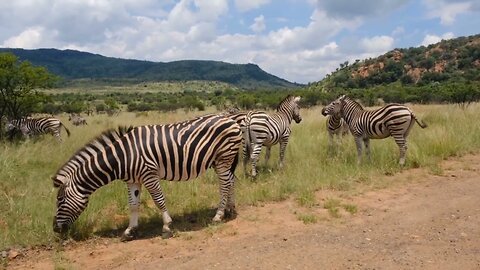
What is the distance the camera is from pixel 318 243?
5.84 m

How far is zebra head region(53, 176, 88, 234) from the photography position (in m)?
6.32

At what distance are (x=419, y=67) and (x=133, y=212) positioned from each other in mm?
52838

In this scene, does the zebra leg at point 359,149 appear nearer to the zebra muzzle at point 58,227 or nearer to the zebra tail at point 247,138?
the zebra tail at point 247,138

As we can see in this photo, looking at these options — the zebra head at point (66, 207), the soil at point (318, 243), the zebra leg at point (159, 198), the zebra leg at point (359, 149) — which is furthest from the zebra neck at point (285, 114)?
the zebra head at point (66, 207)

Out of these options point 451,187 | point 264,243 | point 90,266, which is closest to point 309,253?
point 264,243

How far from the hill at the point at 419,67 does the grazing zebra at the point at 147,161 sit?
139 ft

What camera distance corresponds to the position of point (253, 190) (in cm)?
852

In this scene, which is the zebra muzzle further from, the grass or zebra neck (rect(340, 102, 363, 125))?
zebra neck (rect(340, 102, 363, 125))

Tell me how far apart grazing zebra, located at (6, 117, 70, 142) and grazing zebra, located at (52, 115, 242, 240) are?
9987mm

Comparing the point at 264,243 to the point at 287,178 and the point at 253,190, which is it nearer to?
the point at 253,190

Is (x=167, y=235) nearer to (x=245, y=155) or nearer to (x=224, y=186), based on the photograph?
(x=224, y=186)

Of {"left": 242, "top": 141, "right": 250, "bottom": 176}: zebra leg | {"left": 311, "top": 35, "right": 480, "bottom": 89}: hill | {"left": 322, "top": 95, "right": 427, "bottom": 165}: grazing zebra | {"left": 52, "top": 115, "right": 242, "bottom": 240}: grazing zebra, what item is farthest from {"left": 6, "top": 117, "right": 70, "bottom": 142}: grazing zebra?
{"left": 311, "top": 35, "right": 480, "bottom": 89}: hill

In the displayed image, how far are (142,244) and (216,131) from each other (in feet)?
7.00

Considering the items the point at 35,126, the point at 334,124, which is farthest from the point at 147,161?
the point at 35,126
